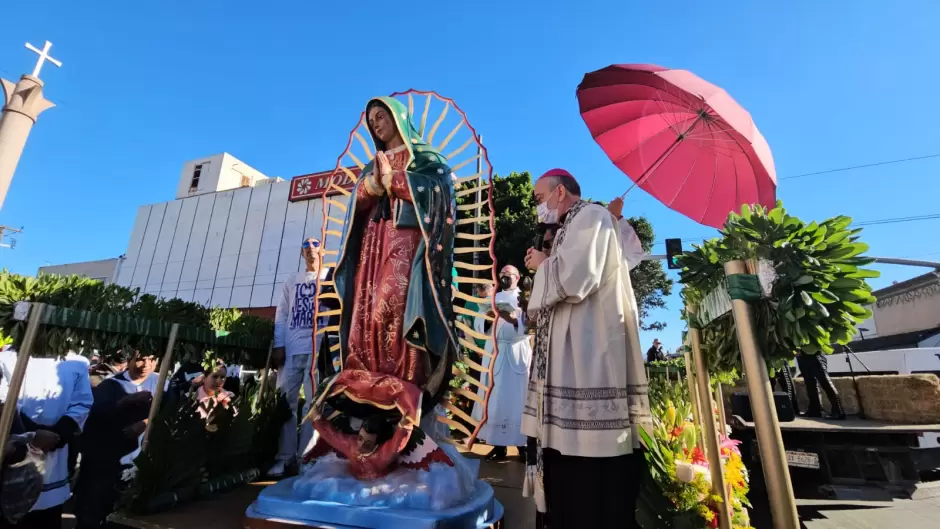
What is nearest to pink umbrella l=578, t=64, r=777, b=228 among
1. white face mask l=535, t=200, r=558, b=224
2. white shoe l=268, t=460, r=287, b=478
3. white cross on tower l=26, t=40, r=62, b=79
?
white face mask l=535, t=200, r=558, b=224

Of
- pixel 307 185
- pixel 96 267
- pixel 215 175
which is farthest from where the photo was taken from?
pixel 96 267

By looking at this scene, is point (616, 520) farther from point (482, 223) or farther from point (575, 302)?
point (482, 223)

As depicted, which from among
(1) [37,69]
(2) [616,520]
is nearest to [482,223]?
(2) [616,520]

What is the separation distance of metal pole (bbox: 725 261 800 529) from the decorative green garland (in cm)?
13

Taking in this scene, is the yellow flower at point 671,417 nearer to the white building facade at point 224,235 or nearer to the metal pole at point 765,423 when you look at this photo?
the metal pole at point 765,423

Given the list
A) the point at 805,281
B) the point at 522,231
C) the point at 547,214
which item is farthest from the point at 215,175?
the point at 805,281

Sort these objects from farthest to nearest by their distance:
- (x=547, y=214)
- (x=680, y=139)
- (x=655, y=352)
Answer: (x=655, y=352) < (x=680, y=139) < (x=547, y=214)

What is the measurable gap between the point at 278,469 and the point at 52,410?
184cm

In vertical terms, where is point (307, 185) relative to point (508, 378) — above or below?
above

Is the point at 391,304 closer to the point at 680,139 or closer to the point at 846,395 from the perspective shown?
the point at 680,139

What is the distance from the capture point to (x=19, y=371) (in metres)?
2.67

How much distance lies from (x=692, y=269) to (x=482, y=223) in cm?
182

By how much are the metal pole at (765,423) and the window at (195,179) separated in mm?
41143

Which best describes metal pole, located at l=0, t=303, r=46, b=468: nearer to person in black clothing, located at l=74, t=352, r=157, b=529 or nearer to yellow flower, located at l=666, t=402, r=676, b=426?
person in black clothing, located at l=74, t=352, r=157, b=529
